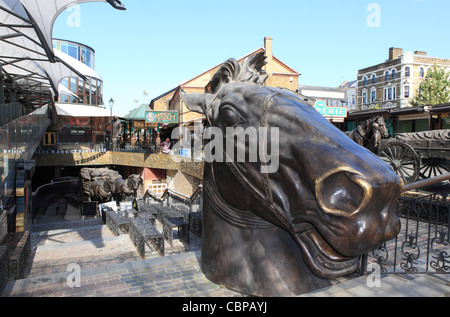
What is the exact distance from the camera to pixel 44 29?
1173 cm

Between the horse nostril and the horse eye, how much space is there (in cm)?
79

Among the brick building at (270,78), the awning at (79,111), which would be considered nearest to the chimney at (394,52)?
the brick building at (270,78)

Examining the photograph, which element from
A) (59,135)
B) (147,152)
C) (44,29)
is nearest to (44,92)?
(59,135)

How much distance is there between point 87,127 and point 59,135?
2670 millimetres

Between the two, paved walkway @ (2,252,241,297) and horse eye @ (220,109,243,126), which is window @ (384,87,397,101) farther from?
horse eye @ (220,109,243,126)

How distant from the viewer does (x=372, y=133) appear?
10047 millimetres

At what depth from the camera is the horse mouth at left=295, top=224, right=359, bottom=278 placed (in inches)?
67.7

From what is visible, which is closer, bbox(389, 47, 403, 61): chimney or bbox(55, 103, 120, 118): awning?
bbox(55, 103, 120, 118): awning

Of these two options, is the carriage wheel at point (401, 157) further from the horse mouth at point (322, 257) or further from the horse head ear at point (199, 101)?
the horse mouth at point (322, 257)

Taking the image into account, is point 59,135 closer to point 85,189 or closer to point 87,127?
point 87,127

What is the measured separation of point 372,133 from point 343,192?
31.4ft

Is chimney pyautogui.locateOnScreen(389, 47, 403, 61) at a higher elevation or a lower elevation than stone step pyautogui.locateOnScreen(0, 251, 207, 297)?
higher

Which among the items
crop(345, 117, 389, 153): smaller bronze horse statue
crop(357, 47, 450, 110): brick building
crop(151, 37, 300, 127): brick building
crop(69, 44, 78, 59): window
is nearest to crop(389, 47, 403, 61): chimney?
crop(357, 47, 450, 110): brick building

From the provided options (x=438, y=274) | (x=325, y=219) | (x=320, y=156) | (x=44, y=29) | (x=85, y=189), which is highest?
(x=44, y=29)
